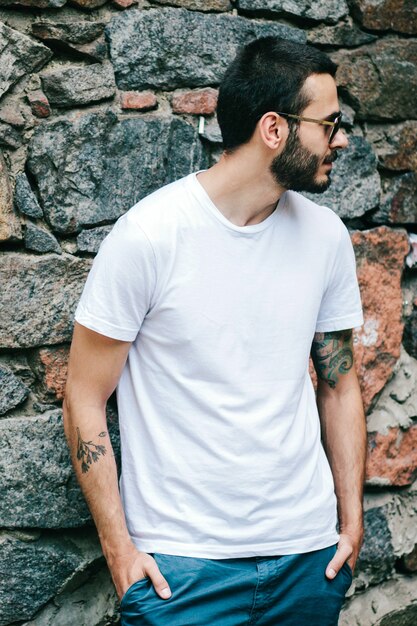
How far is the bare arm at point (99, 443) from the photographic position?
1903 millimetres

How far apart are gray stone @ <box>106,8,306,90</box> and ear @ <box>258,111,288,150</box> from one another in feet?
1.22

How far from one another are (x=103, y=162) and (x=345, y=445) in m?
0.94

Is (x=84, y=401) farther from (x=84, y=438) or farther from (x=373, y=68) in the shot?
(x=373, y=68)

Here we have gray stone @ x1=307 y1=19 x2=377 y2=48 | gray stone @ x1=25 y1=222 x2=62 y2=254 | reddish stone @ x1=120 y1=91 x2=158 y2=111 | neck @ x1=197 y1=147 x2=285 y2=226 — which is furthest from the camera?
gray stone @ x1=307 y1=19 x2=377 y2=48

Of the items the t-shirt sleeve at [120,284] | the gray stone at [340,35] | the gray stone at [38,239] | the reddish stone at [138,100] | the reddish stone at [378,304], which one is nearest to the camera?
the t-shirt sleeve at [120,284]

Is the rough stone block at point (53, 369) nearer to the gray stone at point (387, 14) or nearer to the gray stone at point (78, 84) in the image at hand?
the gray stone at point (78, 84)

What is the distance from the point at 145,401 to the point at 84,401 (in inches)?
5.2

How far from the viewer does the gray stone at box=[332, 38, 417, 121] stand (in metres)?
2.61

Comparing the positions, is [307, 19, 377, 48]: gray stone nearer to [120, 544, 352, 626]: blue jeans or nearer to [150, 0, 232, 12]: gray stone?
[150, 0, 232, 12]: gray stone

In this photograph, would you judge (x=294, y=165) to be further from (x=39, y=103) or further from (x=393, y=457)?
(x=393, y=457)

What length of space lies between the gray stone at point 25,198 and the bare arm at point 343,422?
767 millimetres

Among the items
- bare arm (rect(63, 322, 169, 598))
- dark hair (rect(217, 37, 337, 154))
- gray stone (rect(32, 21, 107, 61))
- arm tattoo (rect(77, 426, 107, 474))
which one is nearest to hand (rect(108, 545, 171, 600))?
bare arm (rect(63, 322, 169, 598))

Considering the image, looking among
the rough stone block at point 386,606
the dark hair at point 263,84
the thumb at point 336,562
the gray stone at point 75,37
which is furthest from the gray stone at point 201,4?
the rough stone block at point 386,606

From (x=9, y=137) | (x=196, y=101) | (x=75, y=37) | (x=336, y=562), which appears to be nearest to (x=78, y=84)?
(x=75, y=37)
